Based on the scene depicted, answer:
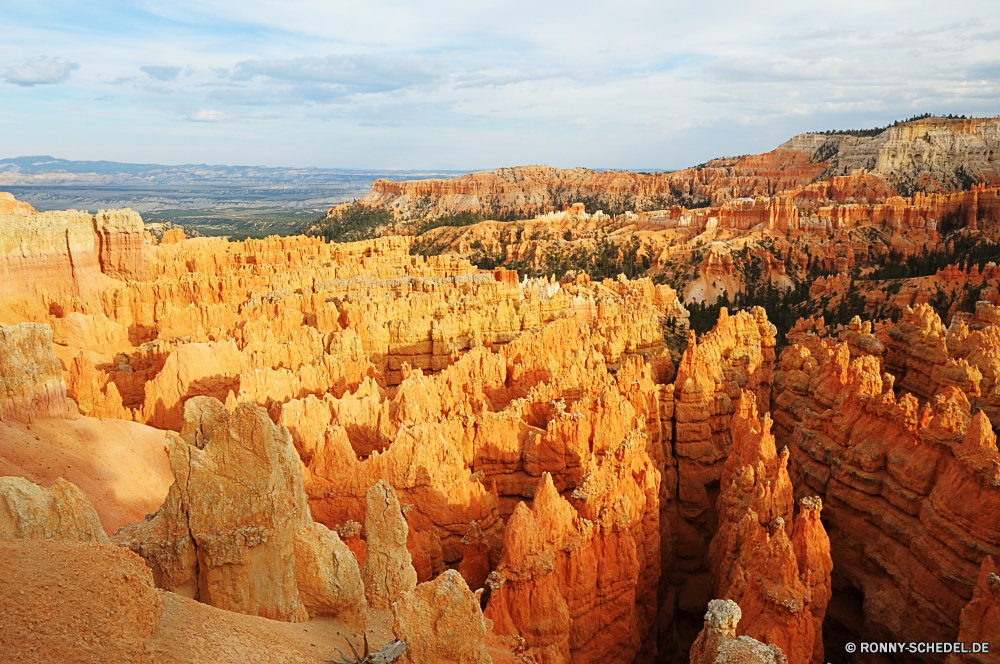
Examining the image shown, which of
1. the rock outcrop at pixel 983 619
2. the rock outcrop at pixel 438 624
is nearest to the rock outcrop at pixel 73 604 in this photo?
the rock outcrop at pixel 438 624

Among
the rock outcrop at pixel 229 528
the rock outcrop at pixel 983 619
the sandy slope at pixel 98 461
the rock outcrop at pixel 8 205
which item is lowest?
the rock outcrop at pixel 983 619

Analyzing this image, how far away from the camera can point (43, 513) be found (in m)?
6.79

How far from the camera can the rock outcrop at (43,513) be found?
6.56 meters

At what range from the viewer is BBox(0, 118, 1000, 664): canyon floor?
22.4ft

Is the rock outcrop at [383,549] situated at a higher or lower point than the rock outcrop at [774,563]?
higher

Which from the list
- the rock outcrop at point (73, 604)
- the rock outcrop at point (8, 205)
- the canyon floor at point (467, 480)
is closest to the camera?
the rock outcrop at point (73, 604)

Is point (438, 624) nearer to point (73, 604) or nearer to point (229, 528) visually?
point (229, 528)

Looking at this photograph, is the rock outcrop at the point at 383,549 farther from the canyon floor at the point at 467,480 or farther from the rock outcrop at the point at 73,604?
the rock outcrop at the point at 73,604

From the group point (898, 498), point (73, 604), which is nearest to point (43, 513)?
point (73, 604)

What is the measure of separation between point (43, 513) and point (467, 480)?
7271 millimetres

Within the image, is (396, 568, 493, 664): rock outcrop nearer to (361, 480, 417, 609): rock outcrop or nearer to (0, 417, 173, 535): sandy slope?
(361, 480, 417, 609): rock outcrop

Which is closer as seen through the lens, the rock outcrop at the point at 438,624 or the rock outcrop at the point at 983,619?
the rock outcrop at the point at 438,624

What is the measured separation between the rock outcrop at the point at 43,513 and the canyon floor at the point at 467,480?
0.09 feet

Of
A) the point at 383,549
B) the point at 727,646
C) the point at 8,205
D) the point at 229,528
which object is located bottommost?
the point at 727,646
